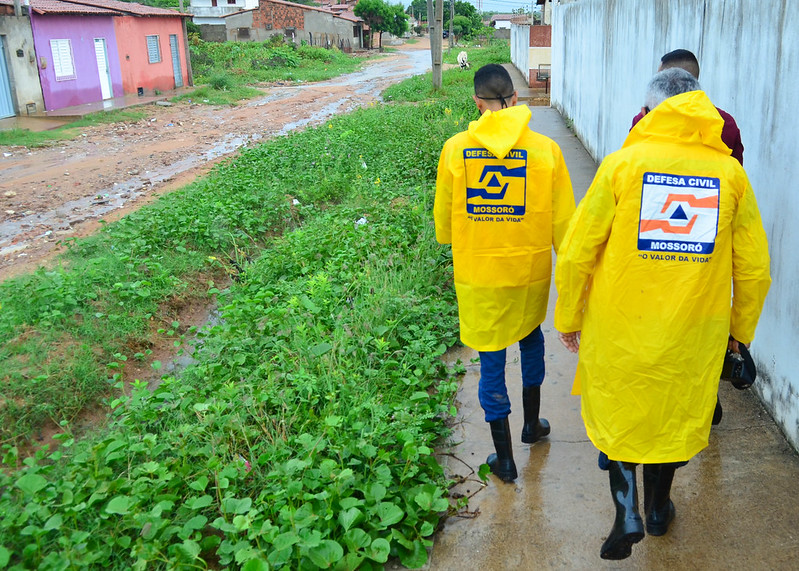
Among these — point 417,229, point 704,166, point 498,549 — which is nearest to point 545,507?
point 498,549

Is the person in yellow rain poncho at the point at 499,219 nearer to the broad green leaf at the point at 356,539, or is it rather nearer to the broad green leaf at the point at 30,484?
the broad green leaf at the point at 356,539

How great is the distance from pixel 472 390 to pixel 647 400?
1807mm

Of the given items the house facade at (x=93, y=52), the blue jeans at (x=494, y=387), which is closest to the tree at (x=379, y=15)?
the house facade at (x=93, y=52)

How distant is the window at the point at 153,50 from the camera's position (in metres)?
27.3

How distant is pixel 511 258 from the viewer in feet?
10.3

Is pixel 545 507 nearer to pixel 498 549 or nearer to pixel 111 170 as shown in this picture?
pixel 498 549

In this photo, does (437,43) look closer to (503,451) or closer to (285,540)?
(503,451)

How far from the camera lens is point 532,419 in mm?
3619

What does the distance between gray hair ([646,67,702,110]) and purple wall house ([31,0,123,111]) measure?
68.4ft

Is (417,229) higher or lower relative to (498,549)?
higher

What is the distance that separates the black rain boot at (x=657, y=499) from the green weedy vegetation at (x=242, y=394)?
0.83m

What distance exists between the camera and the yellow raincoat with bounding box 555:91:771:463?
96.7 inches

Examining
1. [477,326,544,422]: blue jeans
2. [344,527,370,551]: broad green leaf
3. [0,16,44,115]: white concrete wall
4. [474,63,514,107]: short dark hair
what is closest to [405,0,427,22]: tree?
[0,16,44,115]: white concrete wall

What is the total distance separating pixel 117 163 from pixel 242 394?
420 inches
